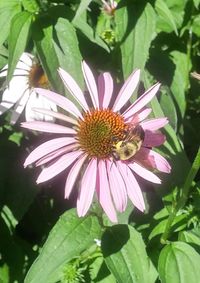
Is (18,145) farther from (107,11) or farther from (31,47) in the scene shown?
(107,11)

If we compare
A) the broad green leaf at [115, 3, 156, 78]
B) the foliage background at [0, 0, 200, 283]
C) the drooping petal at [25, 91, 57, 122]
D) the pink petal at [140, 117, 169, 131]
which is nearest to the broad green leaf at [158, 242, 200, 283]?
the foliage background at [0, 0, 200, 283]

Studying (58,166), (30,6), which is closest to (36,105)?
(30,6)

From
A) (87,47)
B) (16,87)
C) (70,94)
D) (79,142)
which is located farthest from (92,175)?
(16,87)

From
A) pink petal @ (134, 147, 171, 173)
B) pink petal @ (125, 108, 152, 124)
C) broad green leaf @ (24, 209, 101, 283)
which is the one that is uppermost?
pink petal @ (125, 108, 152, 124)

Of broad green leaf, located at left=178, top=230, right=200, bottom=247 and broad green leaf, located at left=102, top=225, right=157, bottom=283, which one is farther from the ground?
broad green leaf, located at left=102, top=225, right=157, bottom=283

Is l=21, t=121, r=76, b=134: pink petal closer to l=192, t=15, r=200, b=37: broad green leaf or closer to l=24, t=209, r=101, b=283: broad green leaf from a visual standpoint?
l=24, t=209, r=101, b=283: broad green leaf

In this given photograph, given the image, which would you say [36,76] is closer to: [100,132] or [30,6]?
[30,6]
